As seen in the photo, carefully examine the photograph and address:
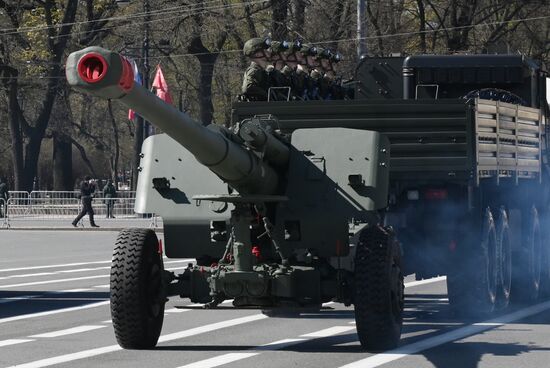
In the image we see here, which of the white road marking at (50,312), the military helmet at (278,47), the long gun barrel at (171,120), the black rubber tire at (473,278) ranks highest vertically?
the military helmet at (278,47)

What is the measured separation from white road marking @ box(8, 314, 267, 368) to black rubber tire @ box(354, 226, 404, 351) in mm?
2158

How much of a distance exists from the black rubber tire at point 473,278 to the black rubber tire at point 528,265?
1.75 meters

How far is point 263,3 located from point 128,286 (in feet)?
136

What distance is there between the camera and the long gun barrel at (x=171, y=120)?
31.3 ft

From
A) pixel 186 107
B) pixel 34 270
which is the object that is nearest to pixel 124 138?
pixel 186 107

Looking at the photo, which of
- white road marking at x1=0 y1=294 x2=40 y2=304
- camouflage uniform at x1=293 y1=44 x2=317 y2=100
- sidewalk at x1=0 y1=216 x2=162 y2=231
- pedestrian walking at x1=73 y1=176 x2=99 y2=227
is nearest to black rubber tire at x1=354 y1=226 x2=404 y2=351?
camouflage uniform at x1=293 y1=44 x2=317 y2=100

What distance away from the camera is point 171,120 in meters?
10.8

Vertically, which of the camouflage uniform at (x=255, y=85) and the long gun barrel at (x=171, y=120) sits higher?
the camouflage uniform at (x=255, y=85)

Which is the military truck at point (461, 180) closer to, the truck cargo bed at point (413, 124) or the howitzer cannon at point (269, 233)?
the truck cargo bed at point (413, 124)

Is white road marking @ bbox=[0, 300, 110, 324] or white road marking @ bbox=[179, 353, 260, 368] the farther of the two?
white road marking @ bbox=[0, 300, 110, 324]

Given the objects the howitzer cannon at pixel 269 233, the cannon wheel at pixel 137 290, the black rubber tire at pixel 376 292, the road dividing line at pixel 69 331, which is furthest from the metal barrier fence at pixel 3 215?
the black rubber tire at pixel 376 292

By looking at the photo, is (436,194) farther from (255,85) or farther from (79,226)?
(79,226)

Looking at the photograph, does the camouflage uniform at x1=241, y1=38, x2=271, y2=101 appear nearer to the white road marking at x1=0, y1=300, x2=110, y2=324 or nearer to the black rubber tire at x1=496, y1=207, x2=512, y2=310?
the black rubber tire at x1=496, y1=207, x2=512, y2=310

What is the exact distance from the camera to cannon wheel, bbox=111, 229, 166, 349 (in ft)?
41.5
